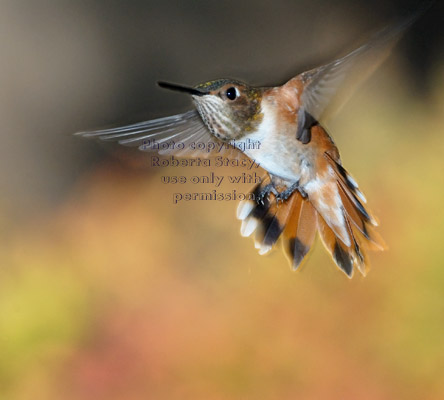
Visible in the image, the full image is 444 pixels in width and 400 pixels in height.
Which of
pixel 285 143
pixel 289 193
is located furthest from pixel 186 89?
pixel 289 193

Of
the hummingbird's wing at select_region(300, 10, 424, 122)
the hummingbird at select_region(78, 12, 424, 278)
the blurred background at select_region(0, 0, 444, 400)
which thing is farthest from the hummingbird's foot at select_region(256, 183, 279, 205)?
the hummingbird's wing at select_region(300, 10, 424, 122)

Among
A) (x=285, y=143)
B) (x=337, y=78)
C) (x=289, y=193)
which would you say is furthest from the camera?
(x=289, y=193)

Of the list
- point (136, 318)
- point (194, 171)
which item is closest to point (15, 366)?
point (136, 318)

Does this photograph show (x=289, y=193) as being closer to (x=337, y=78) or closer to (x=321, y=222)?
(x=321, y=222)

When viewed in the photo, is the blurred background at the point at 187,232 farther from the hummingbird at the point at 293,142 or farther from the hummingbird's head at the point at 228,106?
the hummingbird's head at the point at 228,106

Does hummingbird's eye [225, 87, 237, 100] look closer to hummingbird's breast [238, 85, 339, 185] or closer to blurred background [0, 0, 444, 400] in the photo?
hummingbird's breast [238, 85, 339, 185]

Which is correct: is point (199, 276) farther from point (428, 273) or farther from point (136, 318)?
point (428, 273)
